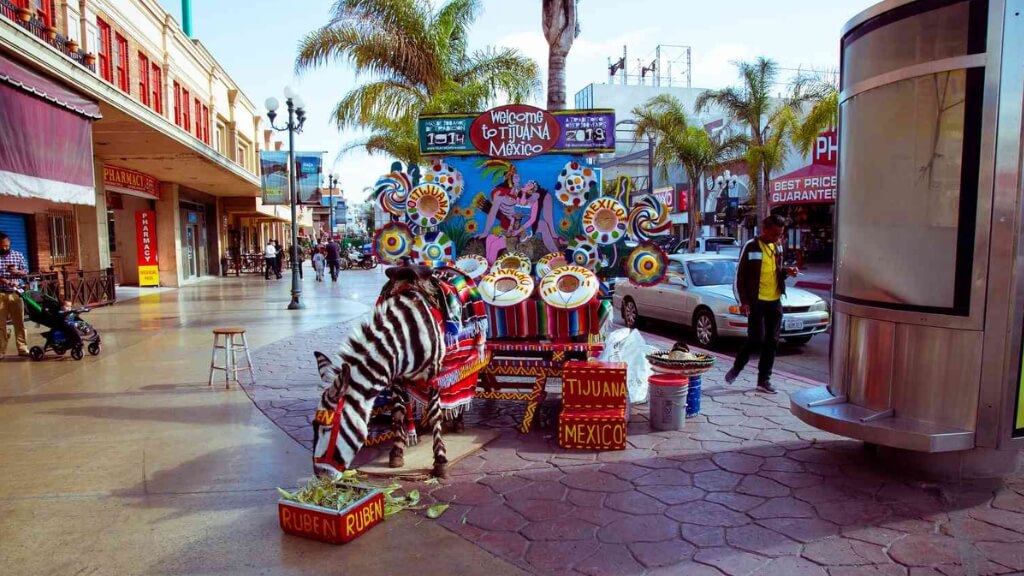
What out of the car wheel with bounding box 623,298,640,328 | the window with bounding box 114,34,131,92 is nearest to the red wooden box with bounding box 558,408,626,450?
the car wheel with bounding box 623,298,640,328

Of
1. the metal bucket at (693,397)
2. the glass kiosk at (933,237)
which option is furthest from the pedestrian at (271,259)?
the glass kiosk at (933,237)

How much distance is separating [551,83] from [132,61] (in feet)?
47.7

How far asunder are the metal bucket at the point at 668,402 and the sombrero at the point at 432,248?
2487 mm

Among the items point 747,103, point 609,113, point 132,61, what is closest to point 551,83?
point 609,113

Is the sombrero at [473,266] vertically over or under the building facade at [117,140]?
under

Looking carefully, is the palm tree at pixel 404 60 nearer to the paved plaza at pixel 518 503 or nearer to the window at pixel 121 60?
the window at pixel 121 60

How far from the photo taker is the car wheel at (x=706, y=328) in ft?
33.1

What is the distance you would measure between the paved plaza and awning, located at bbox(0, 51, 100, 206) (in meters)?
3.58

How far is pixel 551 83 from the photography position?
10.5 metres

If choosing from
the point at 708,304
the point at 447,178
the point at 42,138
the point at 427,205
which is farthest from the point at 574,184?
the point at 42,138

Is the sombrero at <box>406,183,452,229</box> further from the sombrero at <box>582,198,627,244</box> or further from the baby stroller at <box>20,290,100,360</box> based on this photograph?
the baby stroller at <box>20,290,100,360</box>

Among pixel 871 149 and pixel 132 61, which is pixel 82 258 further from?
pixel 871 149

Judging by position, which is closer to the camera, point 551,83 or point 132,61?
point 551,83

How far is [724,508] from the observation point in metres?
3.96
